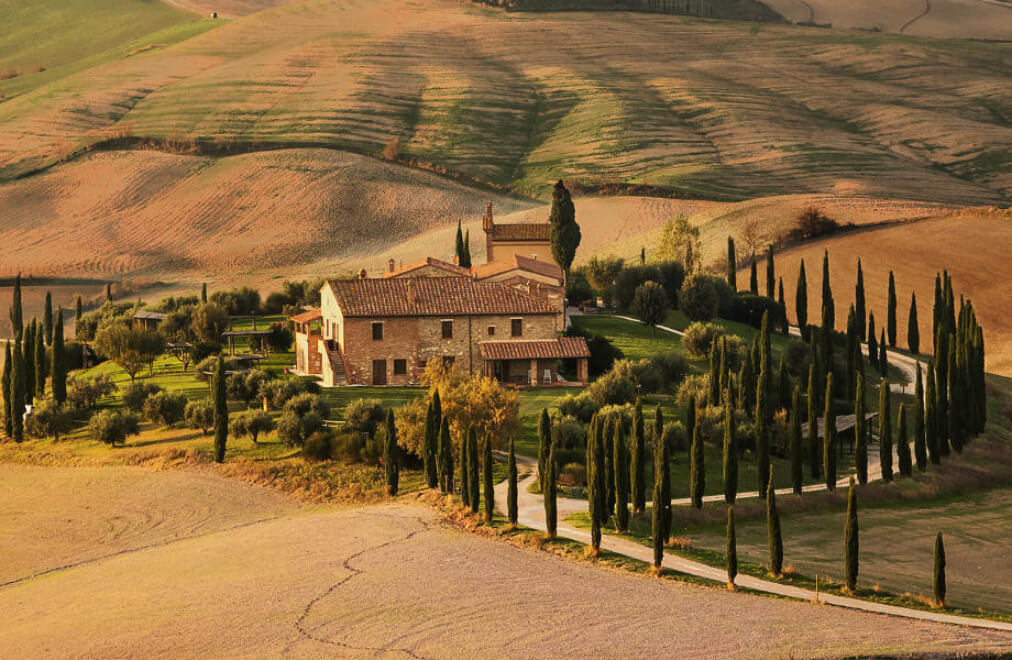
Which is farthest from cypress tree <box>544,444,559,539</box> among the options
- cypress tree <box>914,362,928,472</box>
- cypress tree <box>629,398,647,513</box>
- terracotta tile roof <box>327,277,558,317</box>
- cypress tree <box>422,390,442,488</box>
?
terracotta tile roof <box>327,277,558,317</box>

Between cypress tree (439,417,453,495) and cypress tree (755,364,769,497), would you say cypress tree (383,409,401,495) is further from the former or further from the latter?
cypress tree (755,364,769,497)

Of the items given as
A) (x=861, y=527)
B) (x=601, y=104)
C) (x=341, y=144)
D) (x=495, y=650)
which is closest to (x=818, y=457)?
(x=861, y=527)

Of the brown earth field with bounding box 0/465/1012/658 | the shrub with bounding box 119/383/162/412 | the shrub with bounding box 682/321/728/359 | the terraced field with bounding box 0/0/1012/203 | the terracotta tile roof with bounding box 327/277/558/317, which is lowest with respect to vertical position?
the brown earth field with bounding box 0/465/1012/658

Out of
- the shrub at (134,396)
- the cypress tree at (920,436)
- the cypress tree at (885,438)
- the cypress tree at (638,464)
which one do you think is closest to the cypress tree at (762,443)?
the cypress tree at (885,438)

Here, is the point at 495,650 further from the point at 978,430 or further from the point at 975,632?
A: the point at 978,430

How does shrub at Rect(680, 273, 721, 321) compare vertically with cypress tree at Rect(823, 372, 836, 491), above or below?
above

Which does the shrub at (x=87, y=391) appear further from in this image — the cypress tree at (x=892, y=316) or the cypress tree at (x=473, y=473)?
the cypress tree at (x=892, y=316)

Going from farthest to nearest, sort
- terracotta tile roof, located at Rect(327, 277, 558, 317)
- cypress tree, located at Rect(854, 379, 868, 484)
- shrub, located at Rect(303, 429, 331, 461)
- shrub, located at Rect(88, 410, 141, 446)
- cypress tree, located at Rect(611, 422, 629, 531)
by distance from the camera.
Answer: terracotta tile roof, located at Rect(327, 277, 558, 317), shrub, located at Rect(88, 410, 141, 446), shrub, located at Rect(303, 429, 331, 461), cypress tree, located at Rect(854, 379, 868, 484), cypress tree, located at Rect(611, 422, 629, 531)
